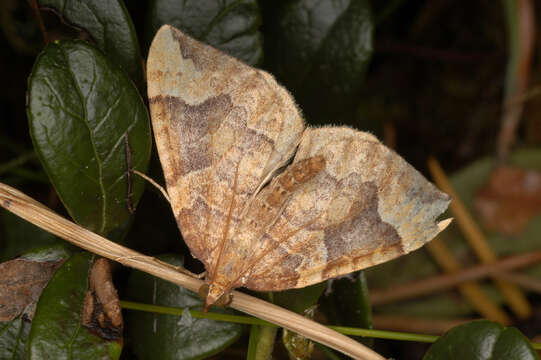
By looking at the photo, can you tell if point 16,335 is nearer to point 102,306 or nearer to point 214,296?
point 102,306

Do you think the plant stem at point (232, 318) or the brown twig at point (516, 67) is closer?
the plant stem at point (232, 318)

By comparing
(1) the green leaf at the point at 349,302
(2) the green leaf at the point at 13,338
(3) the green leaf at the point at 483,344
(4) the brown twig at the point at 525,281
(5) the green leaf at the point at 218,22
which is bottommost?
(2) the green leaf at the point at 13,338

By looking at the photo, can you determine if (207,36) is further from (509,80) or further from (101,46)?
(509,80)

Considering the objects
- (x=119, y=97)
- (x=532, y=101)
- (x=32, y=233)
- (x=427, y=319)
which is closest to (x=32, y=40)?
(x=32, y=233)

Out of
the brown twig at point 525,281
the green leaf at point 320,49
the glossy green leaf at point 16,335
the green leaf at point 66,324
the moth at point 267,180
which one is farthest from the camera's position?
the brown twig at point 525,281

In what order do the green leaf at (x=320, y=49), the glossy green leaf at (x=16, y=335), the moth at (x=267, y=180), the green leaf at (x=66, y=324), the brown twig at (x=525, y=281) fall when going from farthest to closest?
the brown twig at (x=525, y=281)
the green leaf at (x=320, y=49)
the moth at (x=267, y=180)
the glossy green leaf at (x=16, y=335)
the green leaf at (x=66, y=324)

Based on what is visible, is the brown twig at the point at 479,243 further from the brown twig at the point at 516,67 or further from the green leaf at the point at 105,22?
the green leaf at the point at 105,22

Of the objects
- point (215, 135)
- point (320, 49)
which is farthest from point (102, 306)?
point (320, 49)

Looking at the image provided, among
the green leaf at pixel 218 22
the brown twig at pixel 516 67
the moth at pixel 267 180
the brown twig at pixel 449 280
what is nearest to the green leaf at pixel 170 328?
the moth at pixel 267 180
